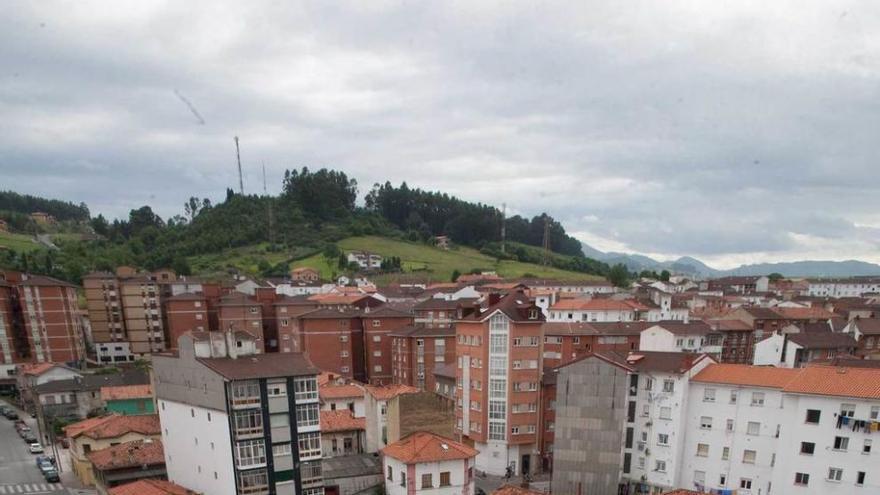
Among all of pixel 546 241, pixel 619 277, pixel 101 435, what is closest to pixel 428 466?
pixel 101 435

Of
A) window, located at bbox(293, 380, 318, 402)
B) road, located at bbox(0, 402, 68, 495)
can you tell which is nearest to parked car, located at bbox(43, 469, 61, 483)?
road, located at bbox(0, 402, 68, 495)

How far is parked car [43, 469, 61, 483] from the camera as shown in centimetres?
3866

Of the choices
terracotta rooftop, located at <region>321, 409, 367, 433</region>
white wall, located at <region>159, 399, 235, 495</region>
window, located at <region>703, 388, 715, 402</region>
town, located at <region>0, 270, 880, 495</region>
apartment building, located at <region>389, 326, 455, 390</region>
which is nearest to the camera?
white wall, located at <region>159, 399, 235, 495</region>

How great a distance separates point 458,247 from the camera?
164250 millimetres

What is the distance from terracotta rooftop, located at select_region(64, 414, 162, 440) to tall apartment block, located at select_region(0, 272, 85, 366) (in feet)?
104

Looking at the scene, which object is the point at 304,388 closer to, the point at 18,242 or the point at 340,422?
the point at 340,422

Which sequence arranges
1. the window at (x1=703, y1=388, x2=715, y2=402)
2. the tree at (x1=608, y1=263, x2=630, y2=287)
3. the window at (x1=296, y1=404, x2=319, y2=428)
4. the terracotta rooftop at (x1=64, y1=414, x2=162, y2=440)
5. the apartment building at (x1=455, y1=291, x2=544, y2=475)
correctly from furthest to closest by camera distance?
1. the tree at (x1=608, y1=263, x2=630, y2=287)
2. the apartment building at (x1=455, y1=291, x2=544, y2=475)
3. the terracotta rooftop at (x1=64, y1=414, x2=162, y2=440)
4. the window at (x1=703, y1=388, x2=715, y2=402)
5. the window at (x1=296, y1=404, x2=319, y2=428)

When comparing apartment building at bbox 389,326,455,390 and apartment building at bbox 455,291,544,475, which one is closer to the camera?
apartment building at bbox 455,291,544,475

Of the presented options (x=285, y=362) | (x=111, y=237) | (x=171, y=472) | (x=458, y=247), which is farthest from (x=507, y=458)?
(x=111, y=237)

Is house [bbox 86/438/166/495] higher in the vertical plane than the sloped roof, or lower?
lower

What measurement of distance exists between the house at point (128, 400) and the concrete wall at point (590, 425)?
38.2 m

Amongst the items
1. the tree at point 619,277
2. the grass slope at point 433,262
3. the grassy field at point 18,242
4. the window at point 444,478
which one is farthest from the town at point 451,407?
the grass slope at point 433,262

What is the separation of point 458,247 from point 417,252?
2056 cm

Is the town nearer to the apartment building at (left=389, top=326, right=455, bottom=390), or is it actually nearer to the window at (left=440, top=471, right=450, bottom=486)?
the apartment building at (left=389, top=326, right=455, bottom=390)
